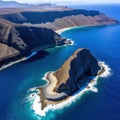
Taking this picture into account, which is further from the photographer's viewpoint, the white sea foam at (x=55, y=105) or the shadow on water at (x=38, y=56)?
the shadow on water at (x=38, y=56)

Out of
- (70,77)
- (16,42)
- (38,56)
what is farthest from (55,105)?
(16,42)

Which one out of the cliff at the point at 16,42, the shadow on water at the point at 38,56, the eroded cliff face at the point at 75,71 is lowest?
the shadow on water at the point at 38,56

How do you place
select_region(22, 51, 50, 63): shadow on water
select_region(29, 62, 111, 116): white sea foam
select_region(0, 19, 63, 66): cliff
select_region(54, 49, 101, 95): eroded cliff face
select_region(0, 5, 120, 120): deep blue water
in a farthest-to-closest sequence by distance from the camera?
1. select_region(0, 19, 63, 66): cliff
2. select_region(22, 51, 50, 63): shadow on water
3. select_region(54, 49, 101, 95): eroded cliff face
4. select_region(29, 62, 111, 116): white sea foam
5. select_region(0, 5, 120, 120): deep blue water

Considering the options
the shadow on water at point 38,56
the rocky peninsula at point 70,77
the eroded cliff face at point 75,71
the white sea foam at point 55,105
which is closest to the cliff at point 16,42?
the shadow on water at point 38,56

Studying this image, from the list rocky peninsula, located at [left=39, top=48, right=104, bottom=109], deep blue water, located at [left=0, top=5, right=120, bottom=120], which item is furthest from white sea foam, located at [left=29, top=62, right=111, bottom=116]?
rocky peninsula, located at [left=39, top=48, right=104, bottom=109]

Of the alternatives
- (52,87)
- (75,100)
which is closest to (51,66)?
(52,87)

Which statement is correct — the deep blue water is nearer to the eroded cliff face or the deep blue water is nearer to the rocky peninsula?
the rocky peninsula

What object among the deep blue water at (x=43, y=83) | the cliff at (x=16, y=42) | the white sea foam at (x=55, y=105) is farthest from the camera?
the cliff at (x=16, y=42)

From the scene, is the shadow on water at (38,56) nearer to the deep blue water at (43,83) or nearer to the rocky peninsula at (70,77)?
the deep blue water at (43,83)

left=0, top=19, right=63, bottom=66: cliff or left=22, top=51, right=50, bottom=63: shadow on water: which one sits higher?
left=0, top=19, right=63, bottom=66: cliff
